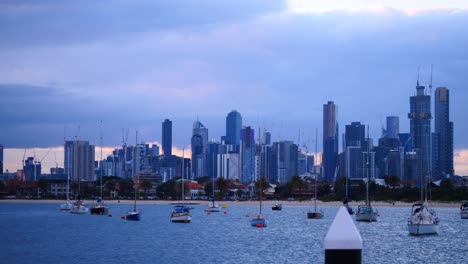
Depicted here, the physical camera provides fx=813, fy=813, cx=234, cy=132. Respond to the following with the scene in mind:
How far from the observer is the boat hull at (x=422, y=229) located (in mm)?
92188

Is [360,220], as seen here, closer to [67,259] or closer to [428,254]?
[428,254]

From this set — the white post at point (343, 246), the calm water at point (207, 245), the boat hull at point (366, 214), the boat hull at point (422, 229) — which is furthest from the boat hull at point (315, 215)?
the white post at point (343, 246)

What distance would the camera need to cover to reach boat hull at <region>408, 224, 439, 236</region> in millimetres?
92188

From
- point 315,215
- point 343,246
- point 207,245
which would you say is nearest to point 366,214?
point 315,215

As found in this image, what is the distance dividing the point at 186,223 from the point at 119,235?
99.9 ft

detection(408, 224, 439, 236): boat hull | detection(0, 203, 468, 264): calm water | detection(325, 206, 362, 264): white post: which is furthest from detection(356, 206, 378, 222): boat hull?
detection(325, 206, 362, 264): white post

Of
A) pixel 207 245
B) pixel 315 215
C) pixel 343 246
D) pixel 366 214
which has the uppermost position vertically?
pixel 343 246

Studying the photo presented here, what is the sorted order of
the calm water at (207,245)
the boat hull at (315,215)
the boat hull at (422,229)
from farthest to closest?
the boat hull at (315,215)
the boat hull at (422,229)
the calm water at (207,245)

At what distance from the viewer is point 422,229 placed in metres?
93.3

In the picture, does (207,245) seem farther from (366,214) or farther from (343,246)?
(343,246)

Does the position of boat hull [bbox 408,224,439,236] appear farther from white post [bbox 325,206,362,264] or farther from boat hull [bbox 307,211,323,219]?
white post [bbox 325,206,362,264]

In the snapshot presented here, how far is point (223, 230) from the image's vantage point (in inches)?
4446

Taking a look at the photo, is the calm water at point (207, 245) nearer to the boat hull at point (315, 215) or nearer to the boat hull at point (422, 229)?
the boat hull at point (422, 229)

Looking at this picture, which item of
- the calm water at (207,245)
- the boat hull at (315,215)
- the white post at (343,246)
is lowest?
the calm water at (207,245)
